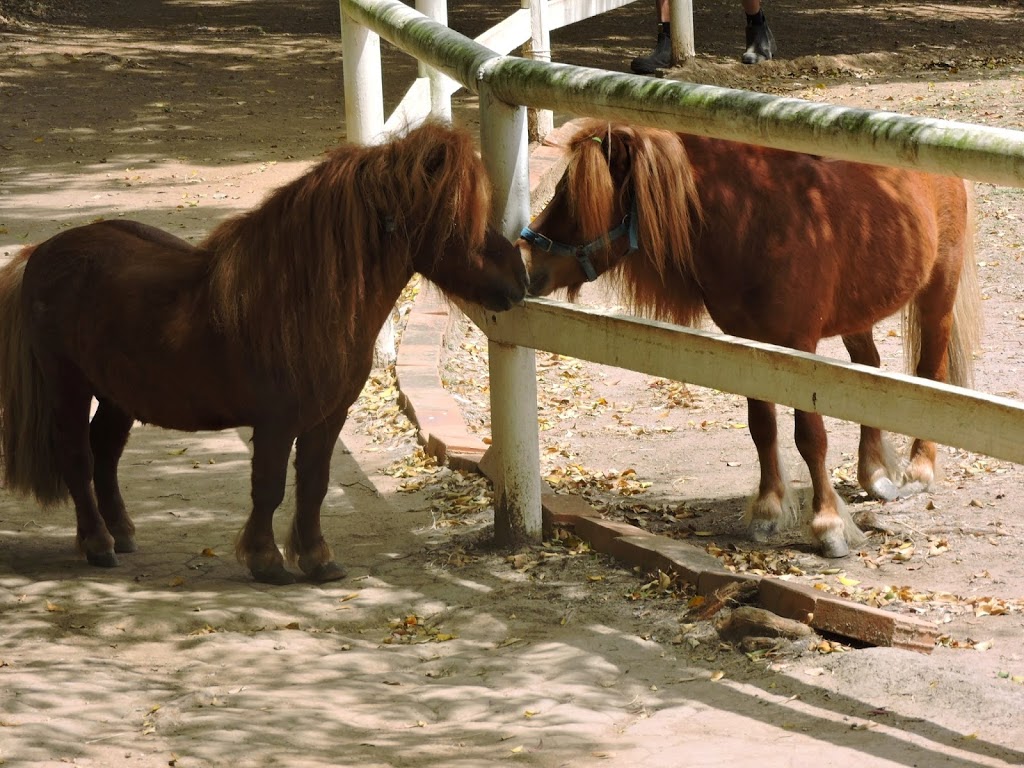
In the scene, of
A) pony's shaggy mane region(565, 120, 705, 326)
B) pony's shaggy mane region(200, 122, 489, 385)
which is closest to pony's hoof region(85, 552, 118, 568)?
pony's shaggy mane region(200, 122, 489, 385)

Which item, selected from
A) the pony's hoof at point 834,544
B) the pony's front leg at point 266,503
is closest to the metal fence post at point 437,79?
the pony's front leg at point 266,503

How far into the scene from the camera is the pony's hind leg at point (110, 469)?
4844mm

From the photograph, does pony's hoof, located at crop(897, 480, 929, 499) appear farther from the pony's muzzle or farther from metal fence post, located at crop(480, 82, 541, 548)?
the pony's muzzle

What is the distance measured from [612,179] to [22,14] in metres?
13.2

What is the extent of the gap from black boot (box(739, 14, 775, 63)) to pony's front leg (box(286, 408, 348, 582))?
912 centimetres

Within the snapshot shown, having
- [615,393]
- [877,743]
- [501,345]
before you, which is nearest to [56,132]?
[615,393]

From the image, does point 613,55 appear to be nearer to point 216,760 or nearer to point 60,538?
point 60,538

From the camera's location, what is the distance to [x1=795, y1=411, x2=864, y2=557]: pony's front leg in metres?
4.67

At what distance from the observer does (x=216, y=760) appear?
126 inches

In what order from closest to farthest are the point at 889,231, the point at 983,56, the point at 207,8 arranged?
1. the point at 889,231
2. the point at 983,56
3. the point at 207,8

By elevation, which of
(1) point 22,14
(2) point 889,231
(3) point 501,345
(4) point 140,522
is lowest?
(4) point 140,522

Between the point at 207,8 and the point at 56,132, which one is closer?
the point at 56,132

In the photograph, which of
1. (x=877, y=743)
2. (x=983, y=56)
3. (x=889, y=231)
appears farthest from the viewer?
(x=983, y=56)

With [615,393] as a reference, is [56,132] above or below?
above
